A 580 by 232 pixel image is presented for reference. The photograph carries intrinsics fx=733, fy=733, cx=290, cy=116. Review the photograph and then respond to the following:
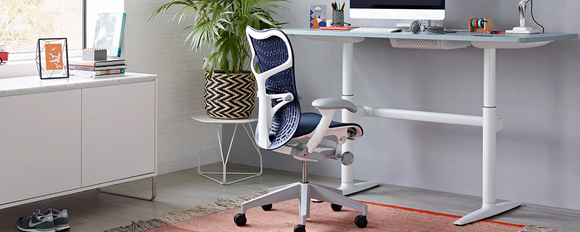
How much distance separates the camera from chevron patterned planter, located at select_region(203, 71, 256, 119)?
463 centimetres

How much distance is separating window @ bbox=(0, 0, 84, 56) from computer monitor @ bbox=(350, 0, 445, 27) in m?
1.72

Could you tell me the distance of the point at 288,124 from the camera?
3496mm

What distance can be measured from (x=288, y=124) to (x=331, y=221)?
63 cm

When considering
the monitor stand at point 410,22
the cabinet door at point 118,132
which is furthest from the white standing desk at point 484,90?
the cabinet door at point 118,132

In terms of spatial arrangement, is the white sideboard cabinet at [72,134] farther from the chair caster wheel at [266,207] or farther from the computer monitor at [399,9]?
the computer monitor at [399,9]

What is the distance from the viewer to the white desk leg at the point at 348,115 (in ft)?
14.1

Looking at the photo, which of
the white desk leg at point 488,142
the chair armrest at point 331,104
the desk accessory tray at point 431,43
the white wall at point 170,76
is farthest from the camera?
the white wall at point 170,76

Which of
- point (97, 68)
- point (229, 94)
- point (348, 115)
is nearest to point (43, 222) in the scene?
point (97, 68)

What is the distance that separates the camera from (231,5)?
478 centimetres

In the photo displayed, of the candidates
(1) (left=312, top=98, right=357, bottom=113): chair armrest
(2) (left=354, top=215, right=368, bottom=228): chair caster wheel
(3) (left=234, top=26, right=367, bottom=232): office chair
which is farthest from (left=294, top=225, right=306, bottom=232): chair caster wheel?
(1) (left=312, top=98, right=357, bottom=113): chair armrest

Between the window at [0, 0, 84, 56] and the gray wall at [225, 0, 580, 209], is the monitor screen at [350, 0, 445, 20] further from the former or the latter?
the window at [0, 0, 84, 56]

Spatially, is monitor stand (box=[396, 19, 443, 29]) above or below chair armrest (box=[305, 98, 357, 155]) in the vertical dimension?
above

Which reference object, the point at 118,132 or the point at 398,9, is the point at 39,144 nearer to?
the point at 118,132

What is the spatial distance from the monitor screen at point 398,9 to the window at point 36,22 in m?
1.72
